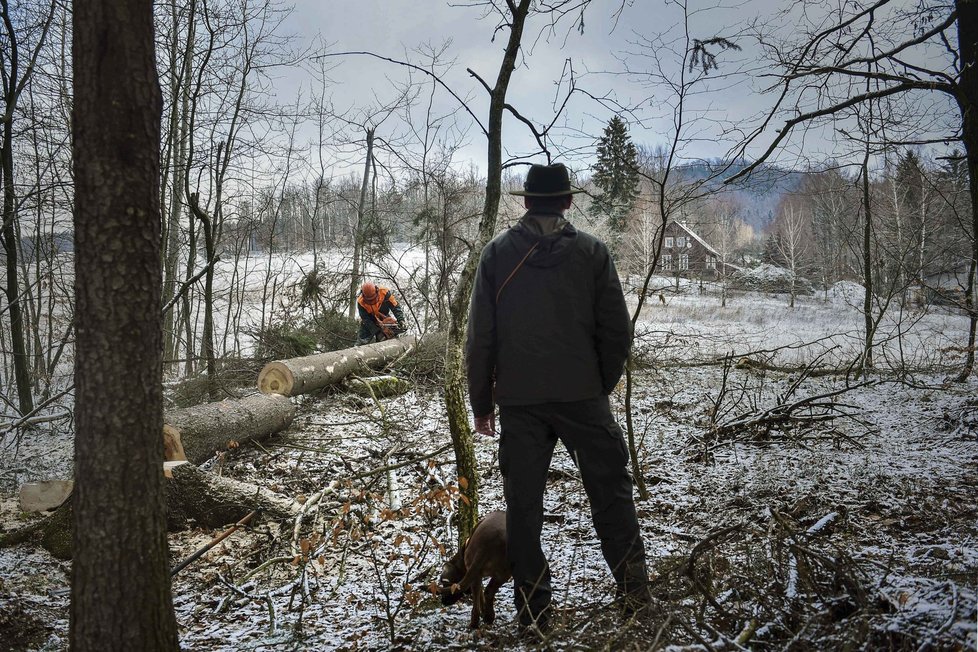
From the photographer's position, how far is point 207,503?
15.0 ft

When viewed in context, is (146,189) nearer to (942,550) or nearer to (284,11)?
(942,550)

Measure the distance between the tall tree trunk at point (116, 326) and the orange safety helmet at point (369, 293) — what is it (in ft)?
25.7

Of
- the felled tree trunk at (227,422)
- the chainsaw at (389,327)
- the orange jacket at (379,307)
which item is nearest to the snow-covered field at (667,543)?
the felled tree trunk at (227,422)

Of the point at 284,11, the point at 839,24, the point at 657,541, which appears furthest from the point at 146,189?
the point at 284,11

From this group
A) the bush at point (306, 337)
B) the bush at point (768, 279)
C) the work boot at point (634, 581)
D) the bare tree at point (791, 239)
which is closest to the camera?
the work boot at point (634, 581)

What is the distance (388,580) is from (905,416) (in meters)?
6.20

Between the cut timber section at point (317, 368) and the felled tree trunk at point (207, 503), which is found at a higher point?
the cut timber section at point (317, 368)

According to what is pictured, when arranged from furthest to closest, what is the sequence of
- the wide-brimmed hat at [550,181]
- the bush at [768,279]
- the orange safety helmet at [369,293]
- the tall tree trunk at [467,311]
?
1. the bush at [768,279]
2. the orange safety helmet at [369,293]
3. the tall tree trunk at [467,311]
4. the wide-brimmed hat at [550,181]

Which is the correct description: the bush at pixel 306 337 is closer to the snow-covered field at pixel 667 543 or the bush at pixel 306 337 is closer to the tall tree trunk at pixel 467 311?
the snow-covered field at pixel 667 543

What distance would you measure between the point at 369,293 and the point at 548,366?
7.98 meters

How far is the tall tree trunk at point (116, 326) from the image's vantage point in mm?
2232

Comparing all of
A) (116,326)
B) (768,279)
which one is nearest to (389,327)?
(116,326)

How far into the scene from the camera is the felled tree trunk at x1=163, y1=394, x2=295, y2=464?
5.96 metres

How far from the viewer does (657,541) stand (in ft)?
12.8
